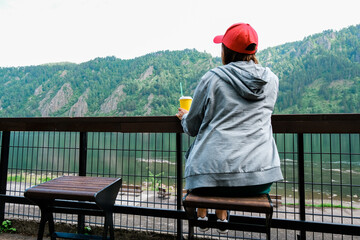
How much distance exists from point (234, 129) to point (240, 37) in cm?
45

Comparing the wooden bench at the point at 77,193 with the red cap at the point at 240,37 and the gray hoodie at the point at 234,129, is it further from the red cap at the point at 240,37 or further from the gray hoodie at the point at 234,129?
the red cap at the point at 240,37

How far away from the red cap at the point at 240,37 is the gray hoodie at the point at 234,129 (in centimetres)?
9

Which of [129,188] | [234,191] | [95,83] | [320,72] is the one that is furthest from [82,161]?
[95,83]

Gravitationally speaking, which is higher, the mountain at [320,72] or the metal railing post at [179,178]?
the mountain at [320,72]

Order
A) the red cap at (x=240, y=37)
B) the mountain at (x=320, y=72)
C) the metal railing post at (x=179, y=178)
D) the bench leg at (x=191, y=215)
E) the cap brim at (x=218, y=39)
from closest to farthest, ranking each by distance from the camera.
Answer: the bench leg at (x=191, y=215)
the red cap at (x=240, y=37)
the cap brim at (x=218, y=39)
the metal railing post at (x=179, y=178)
the mountain at (x=320, y=72)

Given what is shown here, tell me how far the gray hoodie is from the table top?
54 cm

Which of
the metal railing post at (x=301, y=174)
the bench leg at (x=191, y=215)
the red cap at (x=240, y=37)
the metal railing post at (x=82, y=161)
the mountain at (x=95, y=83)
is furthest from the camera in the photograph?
the mountain at (x=95, y=83)

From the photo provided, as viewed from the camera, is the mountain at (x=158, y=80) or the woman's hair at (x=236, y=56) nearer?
the woman's hair at (x=236, y=56)

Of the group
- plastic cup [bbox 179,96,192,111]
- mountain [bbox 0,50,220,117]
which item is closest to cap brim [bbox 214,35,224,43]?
plastic cup [bbox 179,96,192,111]

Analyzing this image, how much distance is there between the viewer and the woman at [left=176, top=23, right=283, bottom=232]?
994 mm

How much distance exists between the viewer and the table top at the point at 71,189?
4.04ft

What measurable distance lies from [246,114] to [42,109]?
71.0m

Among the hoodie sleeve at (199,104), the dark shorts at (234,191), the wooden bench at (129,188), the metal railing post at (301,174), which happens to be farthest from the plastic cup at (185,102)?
the wooden bench at (129,188)

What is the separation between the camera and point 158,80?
54.3m
